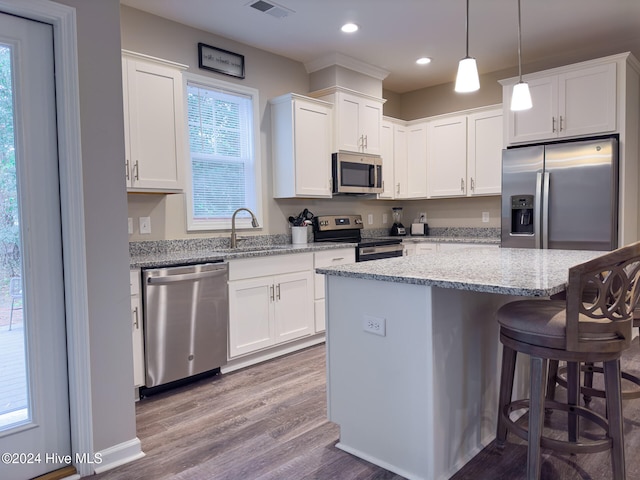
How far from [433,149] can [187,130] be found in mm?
2811

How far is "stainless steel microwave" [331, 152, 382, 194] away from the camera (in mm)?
4375

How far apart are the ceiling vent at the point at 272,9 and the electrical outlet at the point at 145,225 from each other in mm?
1744

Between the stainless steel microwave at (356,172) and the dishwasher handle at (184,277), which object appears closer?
the dishwasher handle at (184,277)

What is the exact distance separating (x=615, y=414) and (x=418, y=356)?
76 cm

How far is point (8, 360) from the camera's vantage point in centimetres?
187

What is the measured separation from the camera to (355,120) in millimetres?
4516

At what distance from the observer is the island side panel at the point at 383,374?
72.7 inches

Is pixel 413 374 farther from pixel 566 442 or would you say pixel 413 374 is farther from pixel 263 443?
pixel 263 443

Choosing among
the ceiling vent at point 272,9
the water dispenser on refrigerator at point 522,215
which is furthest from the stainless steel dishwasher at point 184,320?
the water dispenser on refrigerator at point 522,215

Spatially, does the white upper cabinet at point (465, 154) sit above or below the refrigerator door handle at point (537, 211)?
above

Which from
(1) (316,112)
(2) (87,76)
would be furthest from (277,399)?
(1) (316,112)

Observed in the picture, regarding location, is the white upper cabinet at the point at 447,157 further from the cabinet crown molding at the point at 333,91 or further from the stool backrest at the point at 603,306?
the stool backrest at the point at 603,306

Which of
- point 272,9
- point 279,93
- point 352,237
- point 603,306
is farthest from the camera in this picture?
point 352,237

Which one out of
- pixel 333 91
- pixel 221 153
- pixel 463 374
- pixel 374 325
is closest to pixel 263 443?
pixel 374 325
